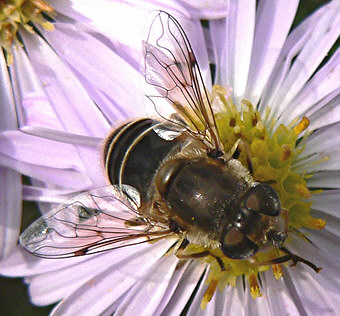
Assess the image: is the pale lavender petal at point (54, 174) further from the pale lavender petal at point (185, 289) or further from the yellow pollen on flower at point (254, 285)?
the yellow pollen on flower at point (254, 285)

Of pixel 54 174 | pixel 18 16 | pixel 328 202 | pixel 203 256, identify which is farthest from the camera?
pixel 18 16

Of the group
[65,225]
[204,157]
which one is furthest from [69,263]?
[204,157]

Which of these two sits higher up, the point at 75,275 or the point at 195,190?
the point at 195,190

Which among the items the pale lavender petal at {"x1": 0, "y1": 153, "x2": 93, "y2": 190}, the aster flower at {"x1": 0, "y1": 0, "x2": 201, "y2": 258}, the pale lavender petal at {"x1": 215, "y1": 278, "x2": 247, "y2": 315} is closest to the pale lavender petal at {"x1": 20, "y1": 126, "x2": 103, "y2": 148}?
the aster flower at {"x1": 0, "y1": 0, "x2": 201, "y2": 258}

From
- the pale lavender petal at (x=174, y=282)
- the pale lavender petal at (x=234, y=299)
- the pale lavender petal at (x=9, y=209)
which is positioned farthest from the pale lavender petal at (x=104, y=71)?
the pale lavender petal at (x=234, y=299)

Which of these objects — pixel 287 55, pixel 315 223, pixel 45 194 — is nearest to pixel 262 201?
pixel 315 223

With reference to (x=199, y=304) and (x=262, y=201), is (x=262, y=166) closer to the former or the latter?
(x=262, y=201)

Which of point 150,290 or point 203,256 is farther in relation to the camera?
point 150,290

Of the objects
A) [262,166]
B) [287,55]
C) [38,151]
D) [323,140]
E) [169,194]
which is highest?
[287,55]
